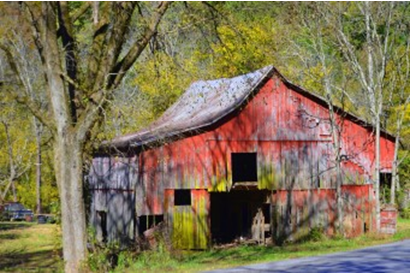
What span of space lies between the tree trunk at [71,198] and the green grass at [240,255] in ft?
6.88

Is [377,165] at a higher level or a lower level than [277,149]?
lower

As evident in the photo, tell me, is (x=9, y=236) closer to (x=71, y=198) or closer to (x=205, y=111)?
(x=205, y=111)

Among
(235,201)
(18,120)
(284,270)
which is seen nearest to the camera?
(284,270)

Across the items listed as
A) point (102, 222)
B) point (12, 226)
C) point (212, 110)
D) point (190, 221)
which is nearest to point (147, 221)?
point (190, 221)

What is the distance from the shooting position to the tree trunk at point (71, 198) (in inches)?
711

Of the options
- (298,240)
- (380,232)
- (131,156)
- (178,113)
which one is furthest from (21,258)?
(380,232)

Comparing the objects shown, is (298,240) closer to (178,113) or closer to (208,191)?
(208,191)

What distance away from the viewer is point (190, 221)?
1134 inches

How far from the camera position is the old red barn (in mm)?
28469

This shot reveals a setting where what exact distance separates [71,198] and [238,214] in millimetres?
16190

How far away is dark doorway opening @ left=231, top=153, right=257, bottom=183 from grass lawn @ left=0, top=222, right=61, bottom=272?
834 centimetres

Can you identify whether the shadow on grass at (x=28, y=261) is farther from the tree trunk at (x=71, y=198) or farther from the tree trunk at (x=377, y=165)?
the tree trunk at (x=377, y=165)

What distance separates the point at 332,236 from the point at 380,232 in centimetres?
193

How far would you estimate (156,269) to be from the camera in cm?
2012
